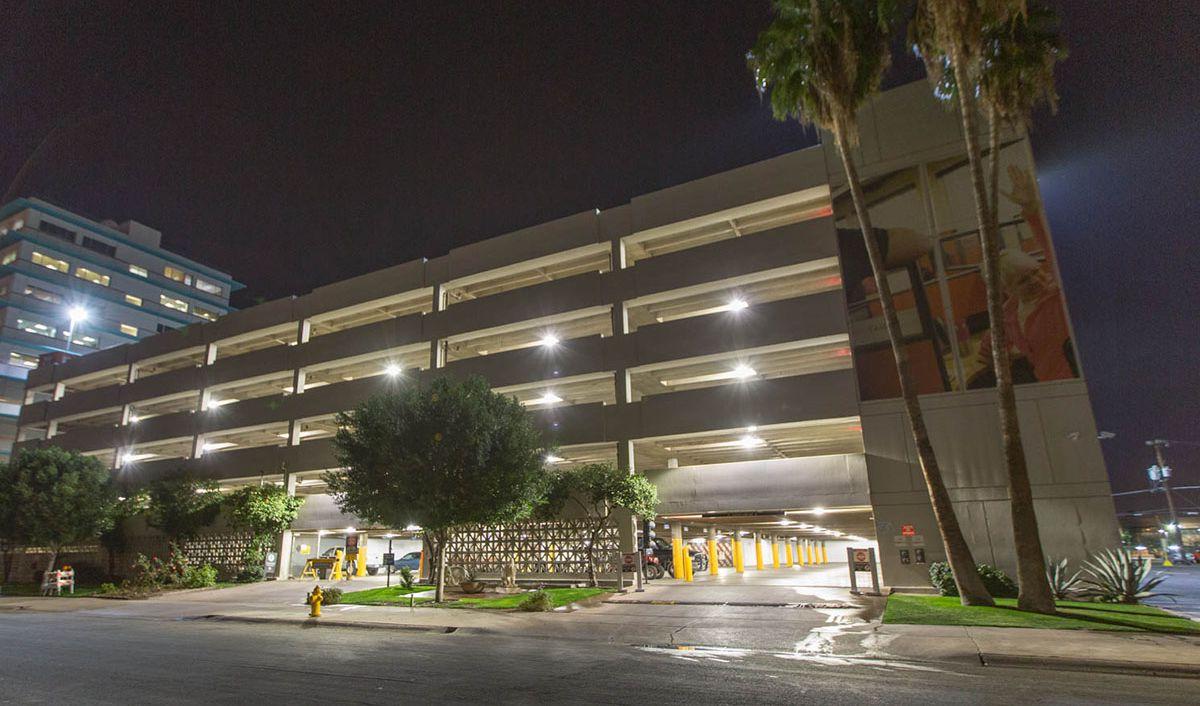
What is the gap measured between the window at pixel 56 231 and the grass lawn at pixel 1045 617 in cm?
10500

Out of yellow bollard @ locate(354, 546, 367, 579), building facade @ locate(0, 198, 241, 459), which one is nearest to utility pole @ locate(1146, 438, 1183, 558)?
yellow bollard @ locate(354, 546, 367, 579)

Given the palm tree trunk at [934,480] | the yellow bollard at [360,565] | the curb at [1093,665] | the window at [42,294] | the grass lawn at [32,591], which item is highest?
the window at [42,294]

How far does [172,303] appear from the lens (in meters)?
96.5

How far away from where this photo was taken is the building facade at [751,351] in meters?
22.6

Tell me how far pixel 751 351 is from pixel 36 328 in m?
90.2

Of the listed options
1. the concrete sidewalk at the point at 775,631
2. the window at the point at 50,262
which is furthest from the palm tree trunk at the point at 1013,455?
the window at the point at 50,262

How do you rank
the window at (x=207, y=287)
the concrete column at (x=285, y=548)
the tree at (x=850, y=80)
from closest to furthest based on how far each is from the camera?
the tree at (x=850, y=80), the concrete column at (x=285, y=548), the window at (x=207, y=287)

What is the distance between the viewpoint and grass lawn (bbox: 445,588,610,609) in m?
21.2

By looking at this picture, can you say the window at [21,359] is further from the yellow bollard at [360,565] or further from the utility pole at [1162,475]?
the utility pole at [1162,475]

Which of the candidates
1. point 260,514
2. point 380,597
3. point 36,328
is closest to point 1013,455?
point 380,597

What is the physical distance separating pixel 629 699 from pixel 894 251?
21.9 m

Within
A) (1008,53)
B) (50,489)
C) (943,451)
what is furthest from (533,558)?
(50,489)

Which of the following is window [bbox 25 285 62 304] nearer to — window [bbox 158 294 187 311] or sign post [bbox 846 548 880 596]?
window [bbox 158 294 187 311]

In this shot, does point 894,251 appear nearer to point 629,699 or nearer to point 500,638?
point 500,638
